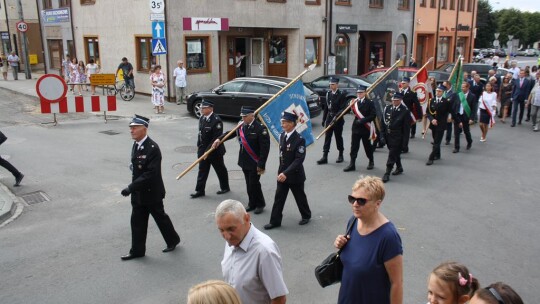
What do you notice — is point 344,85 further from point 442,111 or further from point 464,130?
point 442,111

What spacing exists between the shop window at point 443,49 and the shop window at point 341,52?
42.7 ft

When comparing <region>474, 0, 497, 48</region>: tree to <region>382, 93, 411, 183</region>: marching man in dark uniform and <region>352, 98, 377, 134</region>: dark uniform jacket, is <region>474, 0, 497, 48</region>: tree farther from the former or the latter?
<region>382, 93, 411, 183</region>: marching man in dark uniform

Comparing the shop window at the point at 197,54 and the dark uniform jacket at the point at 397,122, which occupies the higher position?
the shop window at the point at 197,54

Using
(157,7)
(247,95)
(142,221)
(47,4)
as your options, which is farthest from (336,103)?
(47,4)

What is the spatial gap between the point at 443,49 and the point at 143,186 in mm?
37404

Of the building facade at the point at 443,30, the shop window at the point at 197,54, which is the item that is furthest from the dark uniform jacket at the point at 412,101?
the building facade at the point at 443,30

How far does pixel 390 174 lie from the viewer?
34.8ft

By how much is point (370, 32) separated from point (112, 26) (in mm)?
16465

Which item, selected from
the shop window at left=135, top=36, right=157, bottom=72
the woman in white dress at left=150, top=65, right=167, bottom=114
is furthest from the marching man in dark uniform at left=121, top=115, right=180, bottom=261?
the shop window at left=135, top=36, right=157, bottom=72

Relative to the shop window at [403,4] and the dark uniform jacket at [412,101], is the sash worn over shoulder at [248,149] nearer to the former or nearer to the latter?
the dark uniform jacket at [412,101]

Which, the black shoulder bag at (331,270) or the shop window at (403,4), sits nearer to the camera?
the black shoulder bag at (331,270)

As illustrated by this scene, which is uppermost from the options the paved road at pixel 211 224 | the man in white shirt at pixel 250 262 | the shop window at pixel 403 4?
the shop window at pixel 403 4

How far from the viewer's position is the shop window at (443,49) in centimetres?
3819

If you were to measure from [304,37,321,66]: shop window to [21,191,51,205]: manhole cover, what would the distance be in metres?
18.4
